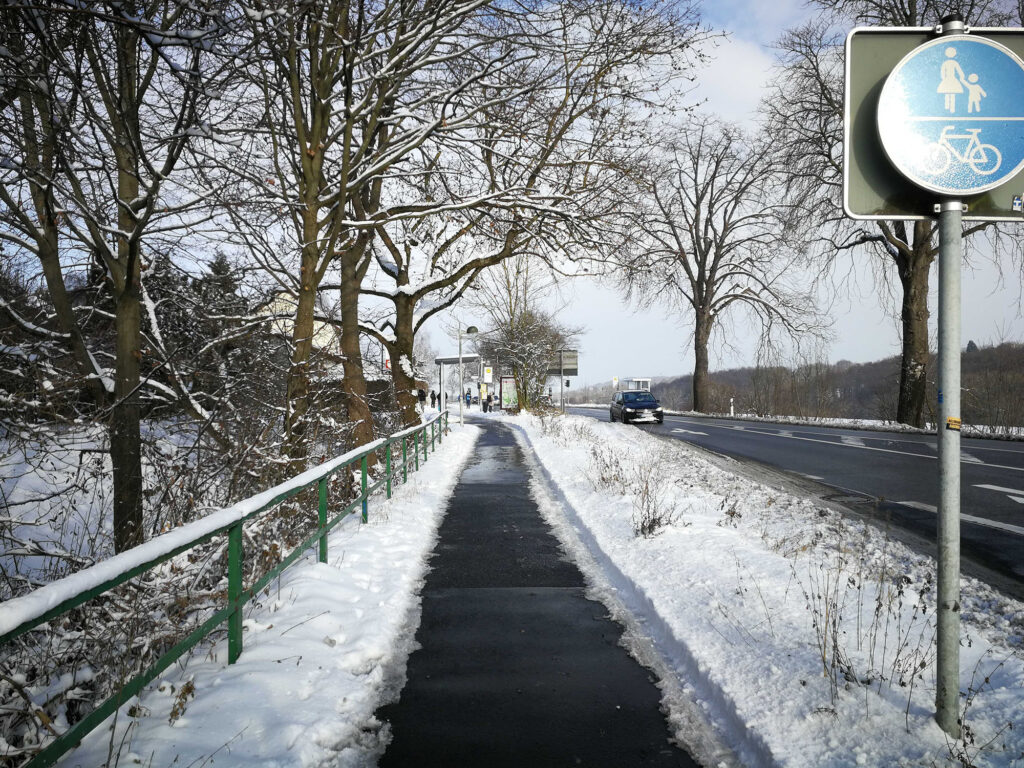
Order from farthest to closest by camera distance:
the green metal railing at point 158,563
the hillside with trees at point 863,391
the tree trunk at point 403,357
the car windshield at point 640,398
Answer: the car windshield at point 640,398
the hillside with trees at point 863,391
the tree trunk at point 403,357
the green metal railing at point 158,563

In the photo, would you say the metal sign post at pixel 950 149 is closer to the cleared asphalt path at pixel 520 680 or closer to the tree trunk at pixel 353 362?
the cleared asphalt path at pixel 520 680

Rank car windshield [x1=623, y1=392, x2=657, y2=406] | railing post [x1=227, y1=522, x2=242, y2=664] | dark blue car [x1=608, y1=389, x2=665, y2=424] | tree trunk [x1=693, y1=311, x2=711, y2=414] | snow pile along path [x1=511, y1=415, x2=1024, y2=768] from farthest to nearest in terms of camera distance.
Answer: tree trunk [x1=693, y1=311, x2=711, y2=414], car windshield [x1=623, y1=392, x2=657, y2=406], dark blue car [x1=608, y1=389, x2=665, y2=424], railing post [x1=227, y1=522, x2=242, y2=664], snow pile along path [x1=511, y1=415, x2=1024, y2=768]

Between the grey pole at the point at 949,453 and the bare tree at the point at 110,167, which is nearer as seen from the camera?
the grey pole at the point at 949,453

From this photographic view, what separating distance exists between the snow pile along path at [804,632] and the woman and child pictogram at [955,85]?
246cm

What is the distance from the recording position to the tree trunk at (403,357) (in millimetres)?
14289

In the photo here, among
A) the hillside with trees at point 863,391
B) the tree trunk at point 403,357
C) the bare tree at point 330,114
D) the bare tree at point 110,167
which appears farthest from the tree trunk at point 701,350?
the bare tree at point 110,167

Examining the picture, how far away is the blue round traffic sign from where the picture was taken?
105 inches

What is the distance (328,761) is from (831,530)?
598cm

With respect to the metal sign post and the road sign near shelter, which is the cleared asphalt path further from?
the road sign near shelter

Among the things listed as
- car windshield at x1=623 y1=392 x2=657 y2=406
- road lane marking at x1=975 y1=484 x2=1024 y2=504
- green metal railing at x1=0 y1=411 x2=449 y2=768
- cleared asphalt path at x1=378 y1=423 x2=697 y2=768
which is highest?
car windshield at x1=623 y1=392 x2=657 y2=406

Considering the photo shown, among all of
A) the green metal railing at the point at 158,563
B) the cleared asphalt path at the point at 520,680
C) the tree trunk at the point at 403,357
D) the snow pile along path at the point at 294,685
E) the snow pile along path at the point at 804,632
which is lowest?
the cleared asphalt path at the point at 520,680

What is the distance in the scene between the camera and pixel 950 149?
2707 millimetres

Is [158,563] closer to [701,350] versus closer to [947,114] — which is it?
[947,114]

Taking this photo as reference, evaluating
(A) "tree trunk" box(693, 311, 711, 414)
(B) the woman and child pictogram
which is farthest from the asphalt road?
(A) "tree trunk" box(693, 311, 711, 414)
